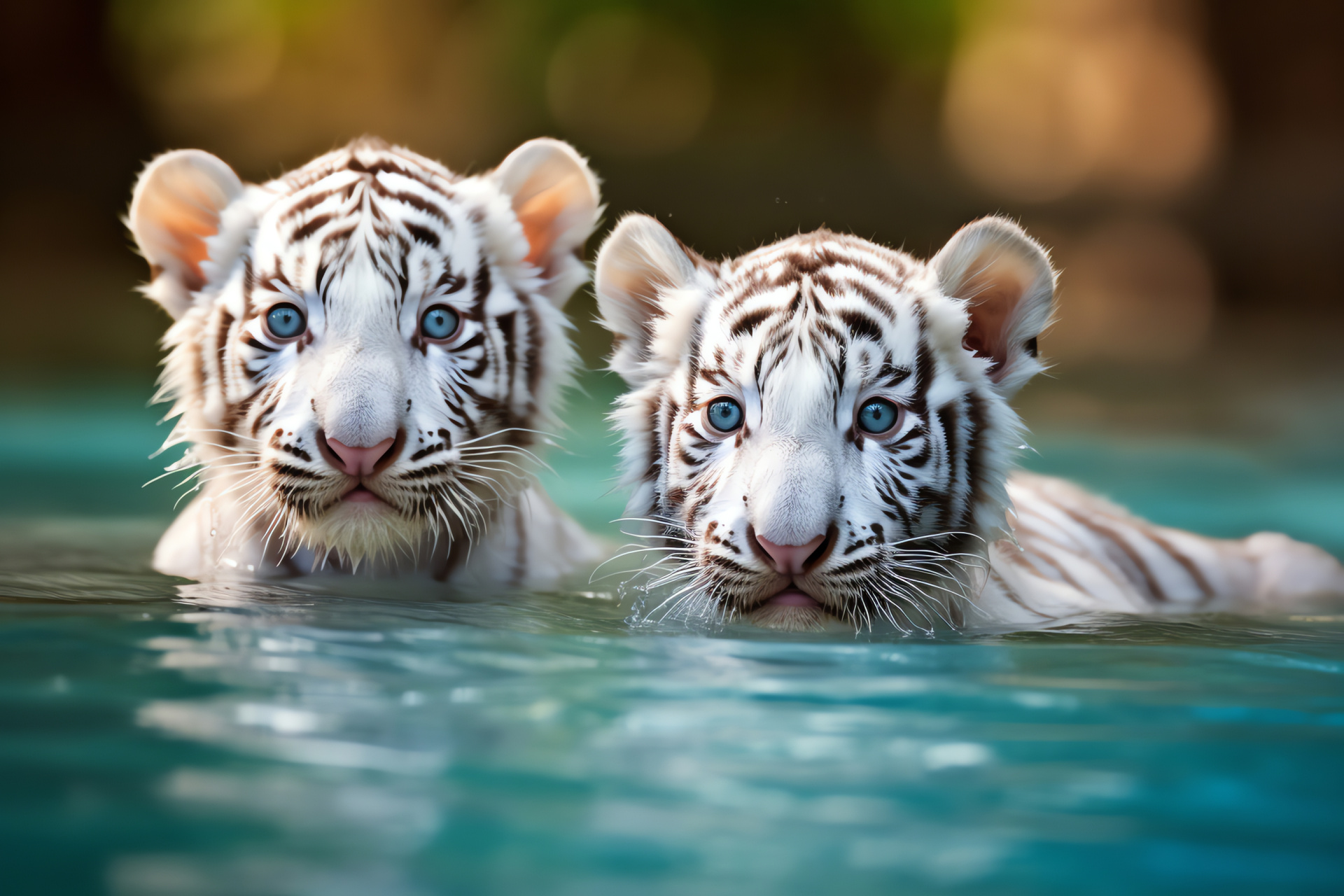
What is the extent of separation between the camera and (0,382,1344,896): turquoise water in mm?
1365

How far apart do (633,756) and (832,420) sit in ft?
2.92

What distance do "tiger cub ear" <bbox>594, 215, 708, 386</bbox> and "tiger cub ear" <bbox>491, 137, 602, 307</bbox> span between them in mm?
302

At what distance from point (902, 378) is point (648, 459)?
1.83 ft

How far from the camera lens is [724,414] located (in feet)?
8.06

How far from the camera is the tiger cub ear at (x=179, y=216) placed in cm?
288

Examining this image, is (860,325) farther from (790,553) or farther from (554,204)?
(554,204)

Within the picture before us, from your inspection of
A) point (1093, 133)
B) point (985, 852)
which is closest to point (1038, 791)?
point (985, 852)

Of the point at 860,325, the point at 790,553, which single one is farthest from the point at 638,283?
the point at 790,553

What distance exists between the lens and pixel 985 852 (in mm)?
1414

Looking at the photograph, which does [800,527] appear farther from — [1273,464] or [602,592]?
[1273,464]

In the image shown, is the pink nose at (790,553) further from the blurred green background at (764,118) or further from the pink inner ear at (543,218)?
the blurred green background at (764,118)

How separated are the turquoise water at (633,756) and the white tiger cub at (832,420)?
0.43 feet

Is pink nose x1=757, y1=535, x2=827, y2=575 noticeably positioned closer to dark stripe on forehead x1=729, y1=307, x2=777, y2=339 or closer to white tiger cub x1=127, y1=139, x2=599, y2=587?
dark stripe on forehead x1=729, y1=307, x2=777, y2=339

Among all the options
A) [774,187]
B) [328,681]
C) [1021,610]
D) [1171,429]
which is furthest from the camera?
[774,187]
